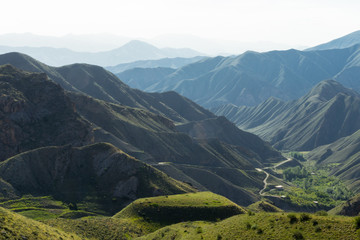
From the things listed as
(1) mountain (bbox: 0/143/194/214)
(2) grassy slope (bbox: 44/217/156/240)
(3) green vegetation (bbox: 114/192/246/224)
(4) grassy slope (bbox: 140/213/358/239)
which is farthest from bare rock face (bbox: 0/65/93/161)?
(4) grassy slope (bbox: 140/213/358/239)

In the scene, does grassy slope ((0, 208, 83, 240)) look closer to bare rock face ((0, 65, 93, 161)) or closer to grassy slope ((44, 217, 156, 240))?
grassy slope ((44, 217, 156, 240))

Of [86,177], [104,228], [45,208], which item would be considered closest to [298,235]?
[104,228]

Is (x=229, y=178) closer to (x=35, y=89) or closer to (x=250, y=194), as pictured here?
(x=250, y=194)

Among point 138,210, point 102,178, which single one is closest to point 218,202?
point 138,210

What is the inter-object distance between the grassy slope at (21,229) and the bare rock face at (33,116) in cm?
8691

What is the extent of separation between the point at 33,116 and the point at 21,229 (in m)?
104

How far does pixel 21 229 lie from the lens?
51.3 m

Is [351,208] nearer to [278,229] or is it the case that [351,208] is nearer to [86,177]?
[86,177]

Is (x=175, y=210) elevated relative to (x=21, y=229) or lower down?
lower down

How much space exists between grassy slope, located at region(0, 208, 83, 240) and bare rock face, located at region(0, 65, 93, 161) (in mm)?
86908

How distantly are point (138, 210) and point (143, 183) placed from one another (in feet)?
85.2

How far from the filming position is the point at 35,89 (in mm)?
161000

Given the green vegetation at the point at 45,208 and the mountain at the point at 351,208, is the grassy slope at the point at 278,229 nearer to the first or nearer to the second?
the green vegetation at the point at 45,208

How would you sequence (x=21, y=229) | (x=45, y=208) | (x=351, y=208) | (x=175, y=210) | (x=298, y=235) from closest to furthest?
(x=298, y=235) < (x=21, y=229) < (x=175, y=210) < (x=45, y=208) < (x=351, y=208)
